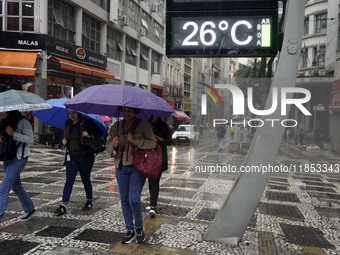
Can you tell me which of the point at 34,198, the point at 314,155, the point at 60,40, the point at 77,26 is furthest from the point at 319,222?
the point at 77,26

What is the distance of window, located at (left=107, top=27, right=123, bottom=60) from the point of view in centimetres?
2847

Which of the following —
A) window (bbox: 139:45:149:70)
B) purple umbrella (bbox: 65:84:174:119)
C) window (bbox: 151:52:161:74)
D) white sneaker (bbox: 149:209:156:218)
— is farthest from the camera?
window (bbox: 151:52:161:74)

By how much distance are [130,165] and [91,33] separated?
22.9 m

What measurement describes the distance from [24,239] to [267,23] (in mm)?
4004

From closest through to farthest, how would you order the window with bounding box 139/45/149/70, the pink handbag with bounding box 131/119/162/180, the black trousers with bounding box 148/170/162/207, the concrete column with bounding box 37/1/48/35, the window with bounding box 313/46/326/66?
the pink handbag with bounding box 131/119/162/180 < the black trousers with bounding box 148/170/162/207 < the window with bounding box 313/46/326/66 < the concrete column with bounding box 37/1/48/35 < the window with bounding box 139/45/149/70

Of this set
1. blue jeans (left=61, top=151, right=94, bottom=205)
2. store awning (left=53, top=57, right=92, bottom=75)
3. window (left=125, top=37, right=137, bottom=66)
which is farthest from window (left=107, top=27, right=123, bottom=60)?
blue jeans (left=61, top=151, right=94, bottom=205)

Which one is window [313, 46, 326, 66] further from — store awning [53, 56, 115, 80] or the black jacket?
store awning [53, 56, 115, 80]

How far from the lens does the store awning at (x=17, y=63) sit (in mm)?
17350

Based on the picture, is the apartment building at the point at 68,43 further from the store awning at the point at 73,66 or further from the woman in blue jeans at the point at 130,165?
the woman in blue jeans at the point at 130,165

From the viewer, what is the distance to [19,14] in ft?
62.1

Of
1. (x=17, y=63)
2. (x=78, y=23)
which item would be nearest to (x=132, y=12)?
(x=78, y=23)

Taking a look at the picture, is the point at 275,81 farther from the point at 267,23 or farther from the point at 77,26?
the point at 77,26

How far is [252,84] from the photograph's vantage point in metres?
5.54

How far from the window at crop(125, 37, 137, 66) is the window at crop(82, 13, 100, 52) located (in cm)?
588
